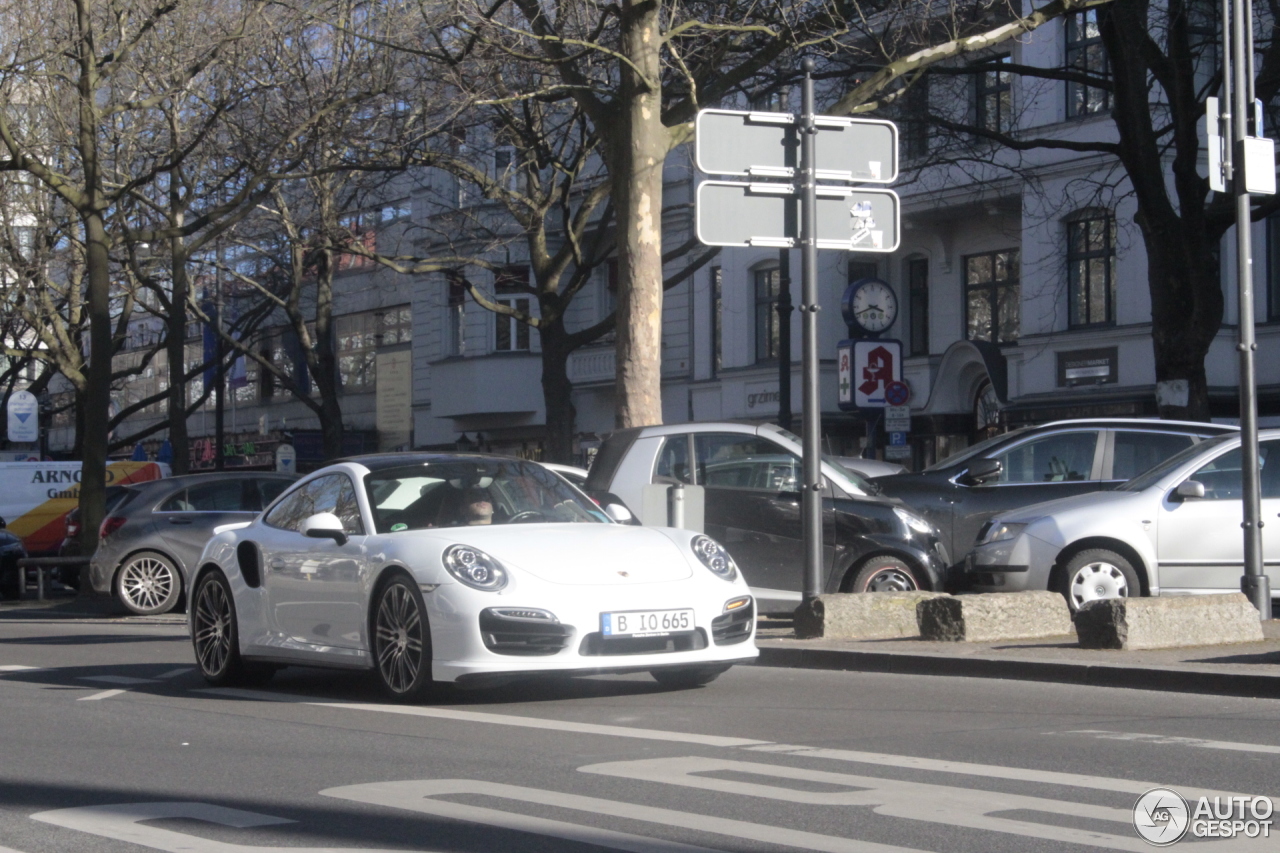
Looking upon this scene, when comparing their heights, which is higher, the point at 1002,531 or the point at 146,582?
the point at 1002,531

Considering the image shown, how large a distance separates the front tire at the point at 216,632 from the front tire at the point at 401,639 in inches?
68.8

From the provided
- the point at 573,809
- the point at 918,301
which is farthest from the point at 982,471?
the point at 918,301

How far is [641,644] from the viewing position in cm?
880

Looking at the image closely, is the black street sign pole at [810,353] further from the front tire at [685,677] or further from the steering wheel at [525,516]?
the steering wheel at [525,516]

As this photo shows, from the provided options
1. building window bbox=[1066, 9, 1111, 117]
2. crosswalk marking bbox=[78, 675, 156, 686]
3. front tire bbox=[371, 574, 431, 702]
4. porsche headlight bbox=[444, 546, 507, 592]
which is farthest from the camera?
building window bbox=[1066, 9, 1111, 117]

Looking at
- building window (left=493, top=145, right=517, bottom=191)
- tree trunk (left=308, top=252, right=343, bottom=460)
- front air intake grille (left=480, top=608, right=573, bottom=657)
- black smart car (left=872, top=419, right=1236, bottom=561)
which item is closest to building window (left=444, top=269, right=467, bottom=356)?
building window (left=493, top=145, right=517, bottom=191)

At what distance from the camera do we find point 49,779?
273 inches

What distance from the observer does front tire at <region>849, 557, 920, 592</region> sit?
13.6 metres

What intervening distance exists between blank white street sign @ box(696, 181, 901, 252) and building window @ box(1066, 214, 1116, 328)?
1694 cm

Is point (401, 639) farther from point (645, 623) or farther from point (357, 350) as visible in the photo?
point (357, 350)

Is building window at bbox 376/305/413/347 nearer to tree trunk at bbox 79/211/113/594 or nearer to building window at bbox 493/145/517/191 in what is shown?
building window at bbox 493/145/517/191

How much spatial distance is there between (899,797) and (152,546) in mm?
14991

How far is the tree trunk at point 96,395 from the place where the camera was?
2289cm

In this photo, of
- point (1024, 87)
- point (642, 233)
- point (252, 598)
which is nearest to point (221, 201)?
point (1024, 87)
